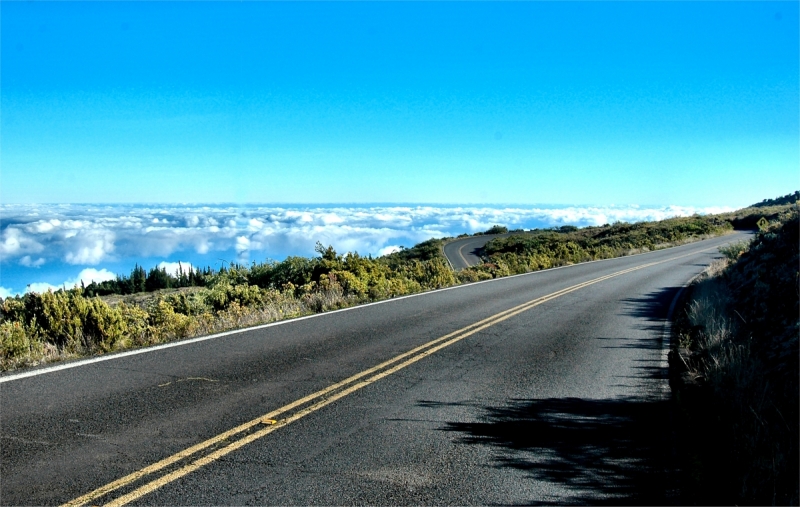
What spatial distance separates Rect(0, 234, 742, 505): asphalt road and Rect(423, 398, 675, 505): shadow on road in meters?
→ 0.02

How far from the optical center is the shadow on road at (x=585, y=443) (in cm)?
475

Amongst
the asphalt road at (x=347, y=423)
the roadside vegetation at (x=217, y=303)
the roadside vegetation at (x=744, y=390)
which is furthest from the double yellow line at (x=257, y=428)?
the roadside vegetation at (x=217, y=303)

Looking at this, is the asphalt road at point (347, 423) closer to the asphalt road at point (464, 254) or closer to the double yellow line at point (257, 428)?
the double yellow line at point (257, 428)

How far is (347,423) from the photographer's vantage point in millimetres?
5891

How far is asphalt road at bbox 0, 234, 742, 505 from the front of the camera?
457 centimetres

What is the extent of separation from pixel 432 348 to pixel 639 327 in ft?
16.8

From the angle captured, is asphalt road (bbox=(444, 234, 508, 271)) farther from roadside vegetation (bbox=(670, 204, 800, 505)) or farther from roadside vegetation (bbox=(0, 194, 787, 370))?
roadside vegetation (bbox=(670, 204, 800, 505))

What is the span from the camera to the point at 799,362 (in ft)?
22.7

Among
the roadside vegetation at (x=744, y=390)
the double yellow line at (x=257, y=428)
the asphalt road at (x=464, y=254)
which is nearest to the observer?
the double yellow line at (x=257, y=428)

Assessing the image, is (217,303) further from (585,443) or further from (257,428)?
(585,443)

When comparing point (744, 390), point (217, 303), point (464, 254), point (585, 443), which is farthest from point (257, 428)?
point (464, 254)

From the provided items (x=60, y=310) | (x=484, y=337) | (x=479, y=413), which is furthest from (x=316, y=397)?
(x=60, y=310)

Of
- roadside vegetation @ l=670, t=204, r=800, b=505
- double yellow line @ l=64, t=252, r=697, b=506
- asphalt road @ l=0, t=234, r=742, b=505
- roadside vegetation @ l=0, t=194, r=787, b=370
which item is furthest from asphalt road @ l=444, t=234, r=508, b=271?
double yellow line @ l=64, t=252, r=697, b=506

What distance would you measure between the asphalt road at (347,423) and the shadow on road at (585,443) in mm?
20
